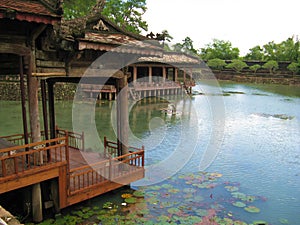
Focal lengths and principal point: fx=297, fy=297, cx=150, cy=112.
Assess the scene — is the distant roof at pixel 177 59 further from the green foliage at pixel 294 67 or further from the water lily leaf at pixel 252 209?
the green foliage at pixel 294 67

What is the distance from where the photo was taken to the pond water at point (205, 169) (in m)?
7.48

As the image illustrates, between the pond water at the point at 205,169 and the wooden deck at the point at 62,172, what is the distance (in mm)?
603

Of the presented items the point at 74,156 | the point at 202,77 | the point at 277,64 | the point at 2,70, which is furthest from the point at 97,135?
the point at 202,77

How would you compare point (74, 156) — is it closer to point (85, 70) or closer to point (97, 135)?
point (85, 70)

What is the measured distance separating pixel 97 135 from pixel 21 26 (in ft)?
32.0

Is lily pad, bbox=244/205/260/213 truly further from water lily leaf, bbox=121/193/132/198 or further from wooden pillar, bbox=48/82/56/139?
wooden pillar, bbox=48/82/56/139

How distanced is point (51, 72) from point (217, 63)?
2251 inches

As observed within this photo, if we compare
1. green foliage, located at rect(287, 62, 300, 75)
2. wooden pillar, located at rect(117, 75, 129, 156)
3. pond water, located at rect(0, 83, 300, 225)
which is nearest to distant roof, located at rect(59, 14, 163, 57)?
wooden pillar, located at rect(117, 75, 129, 156)

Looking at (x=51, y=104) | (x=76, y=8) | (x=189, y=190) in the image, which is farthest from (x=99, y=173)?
(x=76, y=8)

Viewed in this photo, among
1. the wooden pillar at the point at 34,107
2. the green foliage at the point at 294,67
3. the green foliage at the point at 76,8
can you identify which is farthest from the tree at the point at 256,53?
the wooden pillar at the point at 34,107

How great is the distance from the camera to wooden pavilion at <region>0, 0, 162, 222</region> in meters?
5.62

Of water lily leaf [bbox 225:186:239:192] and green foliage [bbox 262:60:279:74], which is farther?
green foliage [bbox 262:60:279:74]

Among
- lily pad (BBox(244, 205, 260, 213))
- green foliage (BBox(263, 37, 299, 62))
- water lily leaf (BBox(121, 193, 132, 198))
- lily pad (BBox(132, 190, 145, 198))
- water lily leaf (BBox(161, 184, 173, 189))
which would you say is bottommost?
lily pad (BBox(244, 205, 260, 213))

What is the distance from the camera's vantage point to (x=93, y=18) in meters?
7.41
